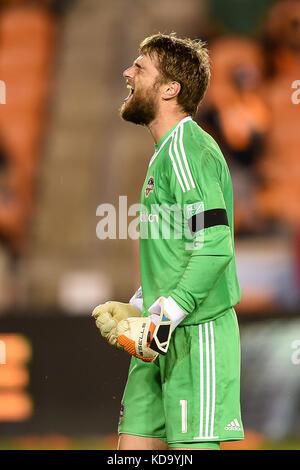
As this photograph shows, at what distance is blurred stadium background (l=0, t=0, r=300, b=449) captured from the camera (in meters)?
6.39

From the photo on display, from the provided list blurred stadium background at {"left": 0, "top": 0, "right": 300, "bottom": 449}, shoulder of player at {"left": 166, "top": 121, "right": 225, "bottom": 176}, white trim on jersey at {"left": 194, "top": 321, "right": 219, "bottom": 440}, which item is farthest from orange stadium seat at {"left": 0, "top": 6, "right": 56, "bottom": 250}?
white trim on jersey at {"left": 194, "top": 321, "right": 219, "bottom": 440}

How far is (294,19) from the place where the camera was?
8531 mm

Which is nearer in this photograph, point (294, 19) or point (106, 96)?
point (294, 19)

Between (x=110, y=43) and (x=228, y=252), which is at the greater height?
(x=110, y=43)

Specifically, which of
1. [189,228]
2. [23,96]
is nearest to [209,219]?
[189,228]

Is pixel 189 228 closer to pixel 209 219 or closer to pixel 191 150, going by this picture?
pixel 209 219

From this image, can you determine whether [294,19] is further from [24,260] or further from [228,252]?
[228,252]

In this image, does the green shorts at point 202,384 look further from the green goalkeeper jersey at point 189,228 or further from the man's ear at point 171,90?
the man's ear at point 171,90

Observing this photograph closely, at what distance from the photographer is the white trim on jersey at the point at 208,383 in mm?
2949

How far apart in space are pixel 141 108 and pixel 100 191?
21.6 feet

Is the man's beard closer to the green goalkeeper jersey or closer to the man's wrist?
the green goalkeeper jersey

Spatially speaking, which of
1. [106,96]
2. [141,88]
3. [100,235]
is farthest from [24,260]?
[141,88]

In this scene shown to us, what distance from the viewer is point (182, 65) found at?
10.6 feet

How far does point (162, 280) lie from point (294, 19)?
238 inches
